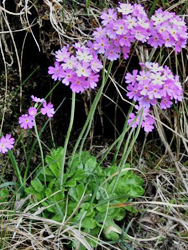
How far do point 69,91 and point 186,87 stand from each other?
0.62m

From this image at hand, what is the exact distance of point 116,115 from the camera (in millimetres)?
2547

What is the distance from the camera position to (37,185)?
2.03m

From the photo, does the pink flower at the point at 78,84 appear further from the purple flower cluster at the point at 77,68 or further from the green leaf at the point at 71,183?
the green leaf at the point at 71,183

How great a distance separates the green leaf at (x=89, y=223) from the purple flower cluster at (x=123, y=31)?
2.20 feet

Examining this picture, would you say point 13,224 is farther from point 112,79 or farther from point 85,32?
point 85,32

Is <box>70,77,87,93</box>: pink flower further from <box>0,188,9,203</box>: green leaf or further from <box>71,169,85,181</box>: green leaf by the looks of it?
<box>0,188,9,203</box>: green leaf

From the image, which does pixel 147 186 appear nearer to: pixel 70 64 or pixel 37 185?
pixel 37 185

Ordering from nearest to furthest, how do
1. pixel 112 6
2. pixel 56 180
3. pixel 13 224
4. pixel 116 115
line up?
pixel 13 224, pixel 56 180, pixel 112 6, pixel 116 115

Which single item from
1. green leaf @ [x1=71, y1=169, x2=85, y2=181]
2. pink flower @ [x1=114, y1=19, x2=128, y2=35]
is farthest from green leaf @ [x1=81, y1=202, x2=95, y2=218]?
pink flower @ [x1=114, y1=19, x2=128, y2=35]

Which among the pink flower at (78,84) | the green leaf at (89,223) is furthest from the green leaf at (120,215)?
the pink flower at (78,84)

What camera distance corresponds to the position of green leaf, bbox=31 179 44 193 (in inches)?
79.6

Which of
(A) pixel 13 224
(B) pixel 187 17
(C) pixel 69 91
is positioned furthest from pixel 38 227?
(B) pixel 187 17

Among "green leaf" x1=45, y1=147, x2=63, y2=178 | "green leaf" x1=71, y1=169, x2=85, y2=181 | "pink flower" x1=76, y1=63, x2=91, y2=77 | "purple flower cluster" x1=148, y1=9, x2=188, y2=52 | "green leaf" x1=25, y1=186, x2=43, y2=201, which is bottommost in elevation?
"green leaf" x1=25, y1=186, x2=43, y2=201

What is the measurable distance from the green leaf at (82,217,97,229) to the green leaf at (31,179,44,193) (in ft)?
0.77
